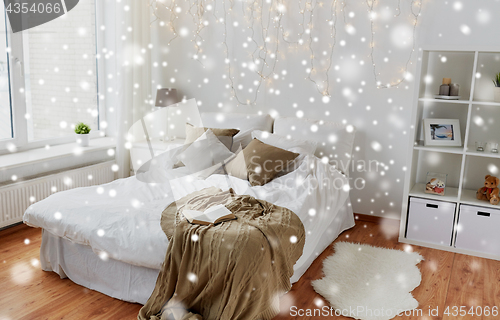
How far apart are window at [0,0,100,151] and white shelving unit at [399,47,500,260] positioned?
3.01 meters

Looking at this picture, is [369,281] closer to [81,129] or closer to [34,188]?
[34,188]

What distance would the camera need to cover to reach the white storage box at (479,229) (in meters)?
Answer: 2.88

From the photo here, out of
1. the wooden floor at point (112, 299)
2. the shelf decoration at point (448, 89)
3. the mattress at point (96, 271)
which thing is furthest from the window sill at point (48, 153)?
the shelf decoration at point (448, 89)

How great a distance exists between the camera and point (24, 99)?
3.44 meters

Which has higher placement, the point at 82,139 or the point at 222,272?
the point at 82,139

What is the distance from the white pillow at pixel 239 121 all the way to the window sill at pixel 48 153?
1029 mm

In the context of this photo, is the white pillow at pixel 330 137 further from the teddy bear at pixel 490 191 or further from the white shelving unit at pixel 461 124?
the teddy bear at pixel 490 191

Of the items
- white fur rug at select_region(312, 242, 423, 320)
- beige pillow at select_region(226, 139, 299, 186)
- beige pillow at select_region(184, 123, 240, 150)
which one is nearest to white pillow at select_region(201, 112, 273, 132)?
beige pillow at select_region(184, 123, 240, 150)

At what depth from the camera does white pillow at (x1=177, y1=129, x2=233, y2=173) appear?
3.20 m

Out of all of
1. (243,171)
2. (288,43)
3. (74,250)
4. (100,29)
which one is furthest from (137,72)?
(74,250)

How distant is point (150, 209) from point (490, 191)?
2.36m

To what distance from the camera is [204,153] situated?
3.23 metres

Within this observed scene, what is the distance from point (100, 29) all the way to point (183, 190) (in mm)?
2226

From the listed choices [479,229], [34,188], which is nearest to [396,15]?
[479,229]
